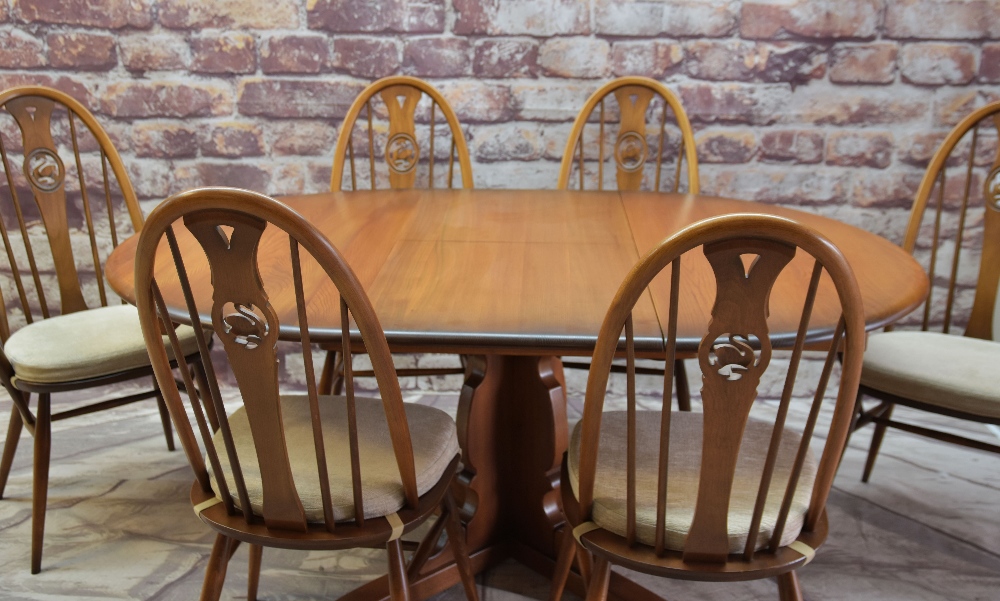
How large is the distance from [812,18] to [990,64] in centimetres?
54

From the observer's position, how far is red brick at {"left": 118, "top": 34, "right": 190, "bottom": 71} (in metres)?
2.31

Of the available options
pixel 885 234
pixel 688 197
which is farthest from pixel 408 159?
pixel 885 234

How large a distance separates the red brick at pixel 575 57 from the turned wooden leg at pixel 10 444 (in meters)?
1.68

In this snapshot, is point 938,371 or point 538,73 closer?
point 938,371

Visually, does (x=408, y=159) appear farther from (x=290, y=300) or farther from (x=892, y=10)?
(x=892, y=10)

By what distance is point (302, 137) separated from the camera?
7.84 ft

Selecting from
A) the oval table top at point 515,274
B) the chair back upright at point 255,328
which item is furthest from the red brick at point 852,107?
the chair back upright at point 255,328

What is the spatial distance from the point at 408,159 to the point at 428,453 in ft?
3.97

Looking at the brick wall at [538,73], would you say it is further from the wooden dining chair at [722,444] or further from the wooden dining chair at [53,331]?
the wooden dining chair at [722,444]

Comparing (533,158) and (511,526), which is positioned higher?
(533,158)

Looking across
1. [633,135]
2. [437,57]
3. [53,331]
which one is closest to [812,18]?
[633,135]

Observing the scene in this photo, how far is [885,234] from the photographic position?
241 centimetres

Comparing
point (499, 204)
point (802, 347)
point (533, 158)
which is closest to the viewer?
point (802, 347)

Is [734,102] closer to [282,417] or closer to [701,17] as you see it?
[701,17]
